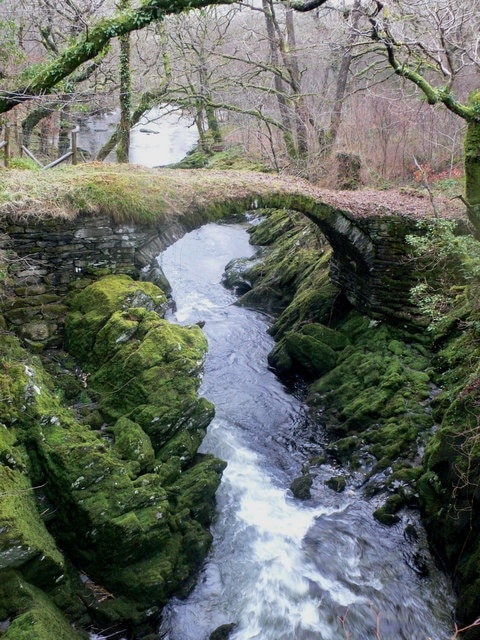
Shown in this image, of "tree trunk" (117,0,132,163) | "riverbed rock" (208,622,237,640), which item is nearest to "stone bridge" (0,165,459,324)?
"tree trunk" (117,0,132,163)

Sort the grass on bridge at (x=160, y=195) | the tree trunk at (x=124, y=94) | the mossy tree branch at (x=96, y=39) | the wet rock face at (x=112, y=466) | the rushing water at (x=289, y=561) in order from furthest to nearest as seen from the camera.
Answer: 1. the tree trunk at (x=124, y=94)
2. the grass on bridge at (x=160, y=195)
3. the mossy tree branch at (x=96, y=39)
4. the rushing water at (x=289, y=561)
5. the wet rock face at (x=112, y=466)

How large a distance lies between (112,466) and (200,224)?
15.6ft

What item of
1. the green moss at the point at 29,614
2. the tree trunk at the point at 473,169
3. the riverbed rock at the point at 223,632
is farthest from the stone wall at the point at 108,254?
the riverbed rock at the point at 223,632

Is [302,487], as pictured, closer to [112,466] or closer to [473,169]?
[112,466]

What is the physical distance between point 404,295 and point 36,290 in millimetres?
6753

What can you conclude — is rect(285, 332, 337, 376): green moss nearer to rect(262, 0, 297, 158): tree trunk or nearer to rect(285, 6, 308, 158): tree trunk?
rect(285, 6, 308, 158): tree trunk

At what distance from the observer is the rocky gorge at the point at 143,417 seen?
5.16m

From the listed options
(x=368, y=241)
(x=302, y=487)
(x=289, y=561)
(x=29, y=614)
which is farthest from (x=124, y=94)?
(x=29, y=614)

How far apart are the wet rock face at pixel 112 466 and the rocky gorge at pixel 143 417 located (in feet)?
0.06

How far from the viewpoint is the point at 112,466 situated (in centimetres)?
554

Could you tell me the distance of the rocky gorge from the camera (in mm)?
5160

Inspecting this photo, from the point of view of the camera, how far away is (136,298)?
7719 mm

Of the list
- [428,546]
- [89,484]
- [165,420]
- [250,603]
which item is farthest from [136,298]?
[428,546]

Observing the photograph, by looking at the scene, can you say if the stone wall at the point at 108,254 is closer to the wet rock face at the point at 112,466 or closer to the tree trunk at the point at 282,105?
the wet rock face at the point at 112,466
